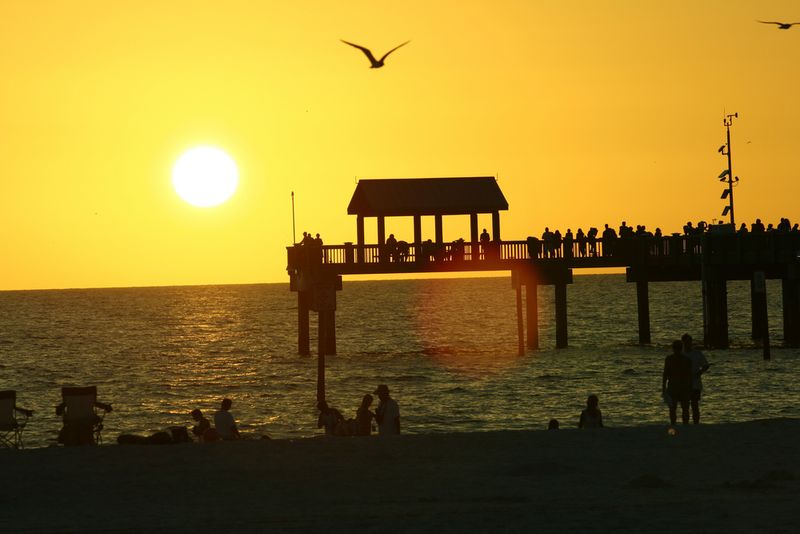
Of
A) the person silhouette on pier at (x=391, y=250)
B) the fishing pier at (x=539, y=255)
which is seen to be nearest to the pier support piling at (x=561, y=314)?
the fishing pier at (x=539, y=255)

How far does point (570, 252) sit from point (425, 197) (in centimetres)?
720

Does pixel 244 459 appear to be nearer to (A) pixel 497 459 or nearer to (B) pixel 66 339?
(A) pixel 497 459

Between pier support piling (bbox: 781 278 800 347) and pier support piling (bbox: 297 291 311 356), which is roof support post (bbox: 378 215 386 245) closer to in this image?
pier support piling (bbox: 297 291 311 356)

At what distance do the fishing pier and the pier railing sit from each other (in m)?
Result: 0.04

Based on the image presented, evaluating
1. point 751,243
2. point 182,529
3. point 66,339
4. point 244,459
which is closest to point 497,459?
point 244,459

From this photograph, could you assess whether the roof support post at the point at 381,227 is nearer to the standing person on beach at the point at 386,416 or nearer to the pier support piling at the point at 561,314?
the pier support piling at the point at 561,314

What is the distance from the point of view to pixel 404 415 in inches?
1668

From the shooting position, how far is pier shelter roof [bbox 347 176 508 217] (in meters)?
62.6

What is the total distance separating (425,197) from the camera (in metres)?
62.9

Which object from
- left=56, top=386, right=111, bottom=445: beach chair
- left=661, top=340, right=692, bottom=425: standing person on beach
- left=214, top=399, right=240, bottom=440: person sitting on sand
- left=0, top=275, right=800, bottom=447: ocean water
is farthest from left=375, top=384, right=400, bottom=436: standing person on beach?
left=0, top=275, right=800, bottom=447: ocean water

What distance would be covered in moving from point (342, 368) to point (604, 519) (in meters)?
48.3

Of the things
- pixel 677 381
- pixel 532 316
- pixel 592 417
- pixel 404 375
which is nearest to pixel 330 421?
pixel 592 417

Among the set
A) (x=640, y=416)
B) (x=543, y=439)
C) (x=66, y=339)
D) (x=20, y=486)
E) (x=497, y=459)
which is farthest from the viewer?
(x=66, y=339)

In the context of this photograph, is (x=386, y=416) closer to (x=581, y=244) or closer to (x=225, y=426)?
(x=225, y=426)
